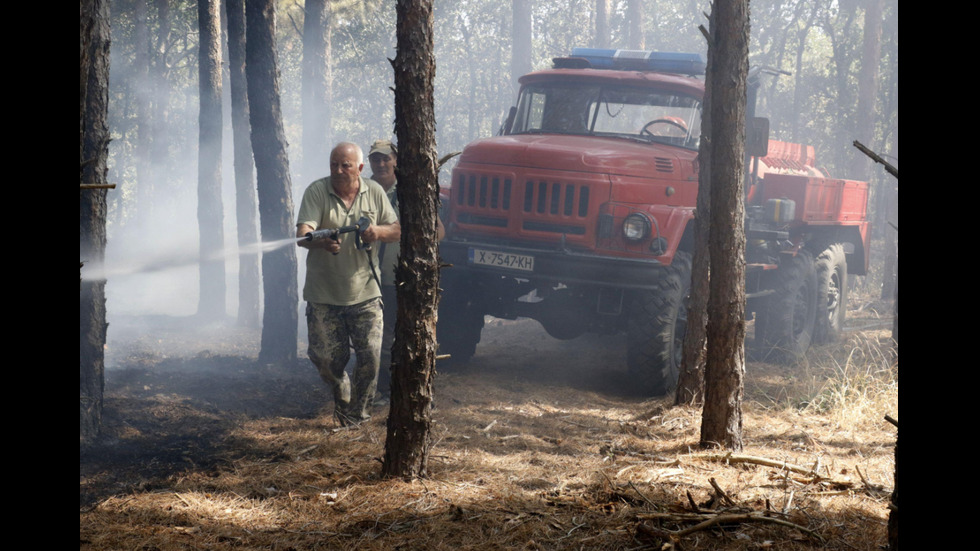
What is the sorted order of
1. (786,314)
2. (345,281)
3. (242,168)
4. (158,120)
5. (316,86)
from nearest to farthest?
(345,281) < (786,314) < (242,168) < (316,86) < (158,120)

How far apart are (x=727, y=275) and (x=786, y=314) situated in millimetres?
4631

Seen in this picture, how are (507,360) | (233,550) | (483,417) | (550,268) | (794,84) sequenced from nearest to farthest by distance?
(233,550) < (483,417) < (550,268) < (507,360) < (794,84)

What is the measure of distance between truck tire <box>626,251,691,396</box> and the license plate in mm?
996

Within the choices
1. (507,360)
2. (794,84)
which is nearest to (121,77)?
(507,360)

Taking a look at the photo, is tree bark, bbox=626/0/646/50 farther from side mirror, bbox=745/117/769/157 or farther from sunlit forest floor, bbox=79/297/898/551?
side mirror, bbox=745/117/769/157

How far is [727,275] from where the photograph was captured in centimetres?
504

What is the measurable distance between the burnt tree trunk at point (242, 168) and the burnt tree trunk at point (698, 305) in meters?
7.09

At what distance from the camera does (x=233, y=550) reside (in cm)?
332

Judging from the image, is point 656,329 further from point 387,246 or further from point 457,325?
point 387,246

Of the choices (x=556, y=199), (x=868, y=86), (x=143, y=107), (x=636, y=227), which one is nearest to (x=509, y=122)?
(x=556, y=199)

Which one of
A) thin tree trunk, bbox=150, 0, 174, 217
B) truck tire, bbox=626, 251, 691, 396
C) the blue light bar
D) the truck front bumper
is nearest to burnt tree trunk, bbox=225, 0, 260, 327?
the truck front bumper

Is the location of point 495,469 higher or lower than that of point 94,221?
lower
